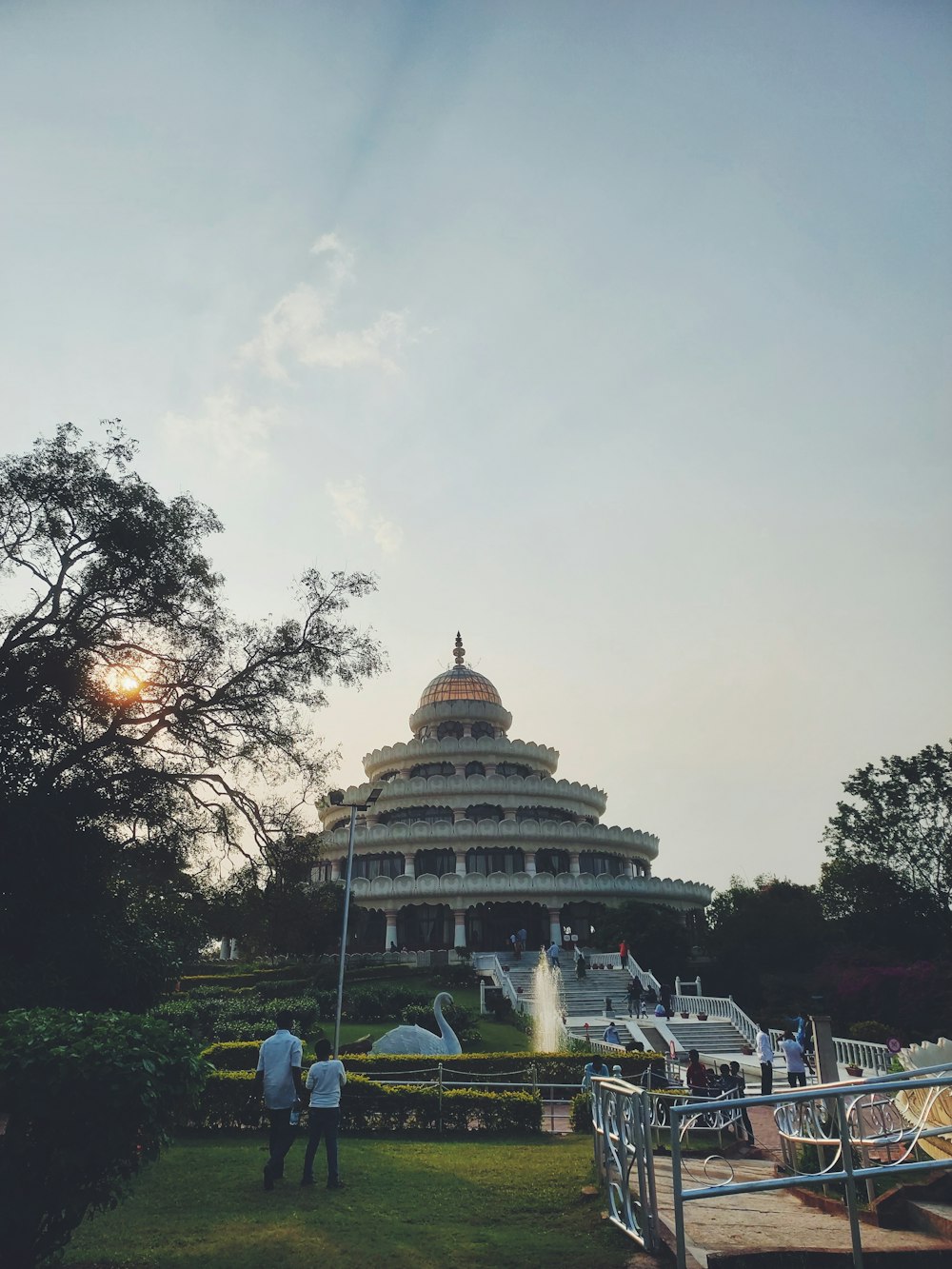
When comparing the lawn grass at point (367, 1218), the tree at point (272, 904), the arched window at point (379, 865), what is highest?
the arched window at point (379, 865)

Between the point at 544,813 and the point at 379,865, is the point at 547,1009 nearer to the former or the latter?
the point at 379,865

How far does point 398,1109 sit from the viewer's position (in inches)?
579

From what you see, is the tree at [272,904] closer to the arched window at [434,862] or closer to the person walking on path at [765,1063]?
the person walking on path at [765,1063]

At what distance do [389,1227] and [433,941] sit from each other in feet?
130

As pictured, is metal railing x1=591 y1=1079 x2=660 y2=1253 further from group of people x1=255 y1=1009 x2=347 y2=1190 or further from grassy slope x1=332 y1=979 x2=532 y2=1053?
grassy slope x1=332 y1=979 x2=532 y2=1053

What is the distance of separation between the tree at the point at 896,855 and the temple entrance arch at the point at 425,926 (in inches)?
767

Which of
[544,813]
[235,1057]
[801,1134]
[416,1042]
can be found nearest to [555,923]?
[544,813]

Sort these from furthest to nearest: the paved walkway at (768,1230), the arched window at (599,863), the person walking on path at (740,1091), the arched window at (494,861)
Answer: the arched window at (599,863), the arched window at (494,861), the person walking on path at (740,1091), the paved walkway at (768,1230)

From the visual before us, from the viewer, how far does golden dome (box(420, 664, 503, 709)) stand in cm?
6144

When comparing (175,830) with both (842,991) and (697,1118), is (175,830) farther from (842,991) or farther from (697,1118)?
(842,991)

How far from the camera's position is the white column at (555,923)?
45.4 meters

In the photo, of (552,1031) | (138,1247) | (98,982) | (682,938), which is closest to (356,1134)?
(98,982)

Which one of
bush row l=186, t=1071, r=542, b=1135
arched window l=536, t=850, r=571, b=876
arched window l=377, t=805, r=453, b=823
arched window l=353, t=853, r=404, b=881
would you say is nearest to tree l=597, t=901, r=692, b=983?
arched window l=536, t=850, r=571, b=876

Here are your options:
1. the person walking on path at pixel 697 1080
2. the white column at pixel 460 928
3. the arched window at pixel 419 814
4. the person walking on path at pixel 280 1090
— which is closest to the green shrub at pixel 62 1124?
the person walking on path at pixel 280 1090
